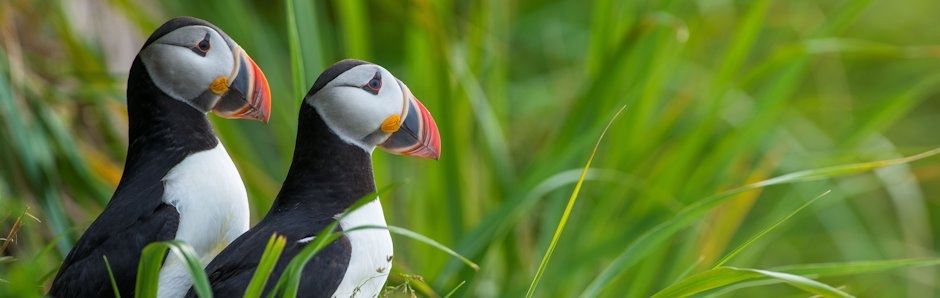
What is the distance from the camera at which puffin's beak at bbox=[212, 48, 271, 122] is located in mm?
678

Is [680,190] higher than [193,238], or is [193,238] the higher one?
[680,190]

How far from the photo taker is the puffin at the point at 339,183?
0.67 meters

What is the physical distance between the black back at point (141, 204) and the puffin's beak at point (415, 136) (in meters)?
0.11

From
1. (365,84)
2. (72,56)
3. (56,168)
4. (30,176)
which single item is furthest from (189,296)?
(72,56)

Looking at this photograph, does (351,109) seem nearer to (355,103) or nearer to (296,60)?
(355,103)

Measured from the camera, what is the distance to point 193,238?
0.69m

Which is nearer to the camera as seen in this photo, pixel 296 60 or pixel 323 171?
pixel 323 171

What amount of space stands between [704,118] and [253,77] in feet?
2.46

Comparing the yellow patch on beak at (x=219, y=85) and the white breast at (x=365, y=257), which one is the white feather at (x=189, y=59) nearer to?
the yellow patch on beak at (x=219, y=85)

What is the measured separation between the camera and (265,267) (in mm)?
615

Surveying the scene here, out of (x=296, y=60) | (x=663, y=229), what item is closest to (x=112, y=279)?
(x=296, y=60)

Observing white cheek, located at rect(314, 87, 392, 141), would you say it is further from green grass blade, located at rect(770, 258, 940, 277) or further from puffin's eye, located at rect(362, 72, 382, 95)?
green grass blade, located at rect(770, 258, 940, 277)

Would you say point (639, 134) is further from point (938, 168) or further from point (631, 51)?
point (938, 168)

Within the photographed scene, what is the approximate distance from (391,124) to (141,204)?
16 centimetres
